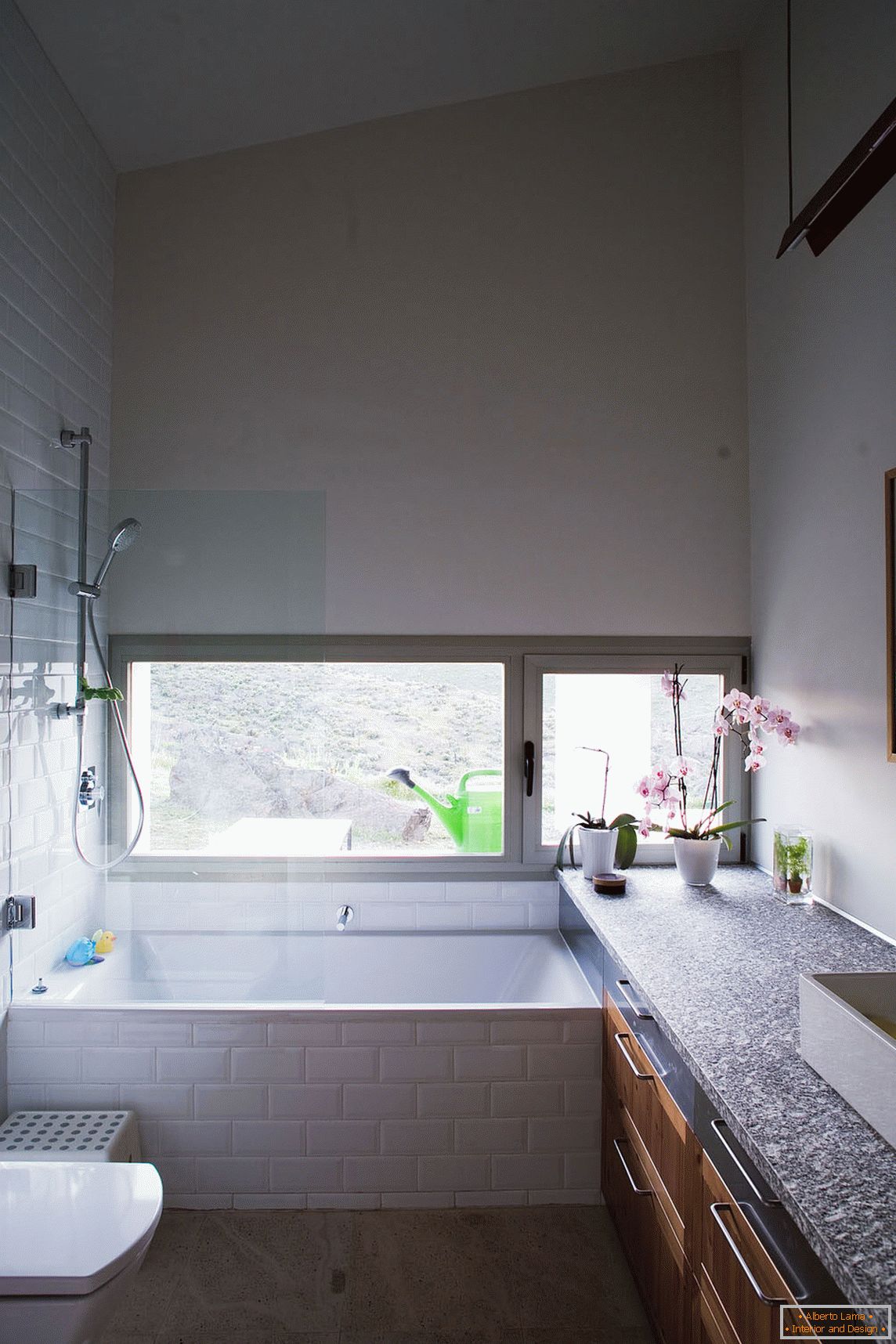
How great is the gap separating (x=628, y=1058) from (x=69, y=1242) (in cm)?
125

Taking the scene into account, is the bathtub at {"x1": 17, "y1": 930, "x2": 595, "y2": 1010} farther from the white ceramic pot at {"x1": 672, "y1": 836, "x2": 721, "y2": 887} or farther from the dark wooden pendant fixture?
the dark wooden pendant fixture

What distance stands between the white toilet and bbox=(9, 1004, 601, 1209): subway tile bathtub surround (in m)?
0.62

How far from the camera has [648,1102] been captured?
1938 mm

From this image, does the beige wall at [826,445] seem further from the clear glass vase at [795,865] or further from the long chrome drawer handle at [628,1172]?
the long chrome drawer handle at [628,1172]

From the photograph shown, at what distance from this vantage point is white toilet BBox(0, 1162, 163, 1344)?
1473mm

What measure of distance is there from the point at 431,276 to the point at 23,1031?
2749 millimetres

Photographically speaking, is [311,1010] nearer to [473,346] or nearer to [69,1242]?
[69,1242]

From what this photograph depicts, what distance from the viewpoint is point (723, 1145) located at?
4.78 ft

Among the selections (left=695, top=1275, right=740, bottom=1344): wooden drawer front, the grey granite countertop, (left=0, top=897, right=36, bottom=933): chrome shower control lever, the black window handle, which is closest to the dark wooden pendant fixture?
the grey granite countertop

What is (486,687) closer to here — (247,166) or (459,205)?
(459,205)

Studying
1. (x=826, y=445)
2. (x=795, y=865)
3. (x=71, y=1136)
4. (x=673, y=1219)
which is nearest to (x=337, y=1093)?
(x=71, y=1136)

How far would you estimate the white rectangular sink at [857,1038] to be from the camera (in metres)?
1.28

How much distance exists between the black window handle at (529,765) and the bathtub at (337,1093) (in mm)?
868

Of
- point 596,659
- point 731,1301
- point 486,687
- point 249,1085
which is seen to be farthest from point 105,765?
point 731,1301
